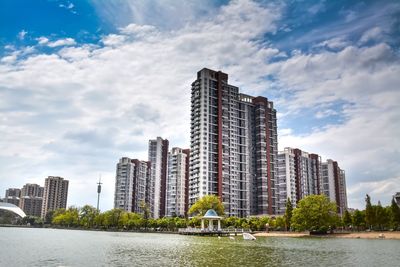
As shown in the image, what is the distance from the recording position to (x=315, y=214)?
4117 inches

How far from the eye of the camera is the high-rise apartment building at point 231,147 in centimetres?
16300

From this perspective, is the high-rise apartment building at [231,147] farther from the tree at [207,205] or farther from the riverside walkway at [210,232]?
the riverside walkway at [210,232]

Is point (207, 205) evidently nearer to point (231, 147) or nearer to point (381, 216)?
point (231, 147)

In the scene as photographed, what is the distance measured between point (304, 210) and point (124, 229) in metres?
99.4

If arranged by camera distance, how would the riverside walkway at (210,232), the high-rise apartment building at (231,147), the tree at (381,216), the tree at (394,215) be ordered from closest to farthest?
the tree at (394,215) → the tree at (381,216) → the riverside walkway at (210,232) → the high-rise apartment building at (231,147)

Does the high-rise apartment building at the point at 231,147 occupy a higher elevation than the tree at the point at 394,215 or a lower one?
higher

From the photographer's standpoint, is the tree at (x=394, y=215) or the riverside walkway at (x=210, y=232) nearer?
the tree at (x=394, y=215)

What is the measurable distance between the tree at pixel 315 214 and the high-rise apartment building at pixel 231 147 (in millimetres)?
56362

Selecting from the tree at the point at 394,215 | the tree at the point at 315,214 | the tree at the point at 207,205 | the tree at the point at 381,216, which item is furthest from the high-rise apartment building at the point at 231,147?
the tree at the point at 394,215

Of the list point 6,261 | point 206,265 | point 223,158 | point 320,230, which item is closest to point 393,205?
point 320,230

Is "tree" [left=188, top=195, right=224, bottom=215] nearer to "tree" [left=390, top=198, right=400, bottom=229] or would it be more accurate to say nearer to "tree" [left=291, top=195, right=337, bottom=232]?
"tree" [left=291, top=195, right=337, bottom=232]

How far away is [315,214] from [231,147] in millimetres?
72037

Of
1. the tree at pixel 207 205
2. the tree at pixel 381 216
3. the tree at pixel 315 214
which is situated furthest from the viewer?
the tree at pixel 207 205

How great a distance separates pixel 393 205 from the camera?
→ 11250cm
